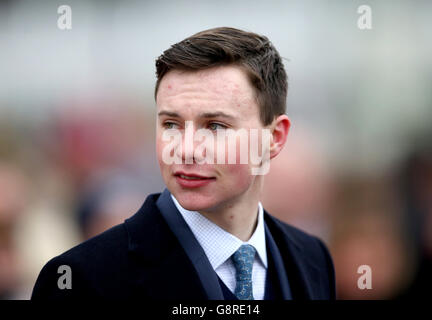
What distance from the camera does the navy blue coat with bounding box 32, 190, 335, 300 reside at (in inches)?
81.2

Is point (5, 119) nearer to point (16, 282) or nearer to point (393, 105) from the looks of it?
point (16, 282)

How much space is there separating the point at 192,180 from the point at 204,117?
283mm

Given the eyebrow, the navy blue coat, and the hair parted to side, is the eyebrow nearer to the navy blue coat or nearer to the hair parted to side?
the hair parted to side

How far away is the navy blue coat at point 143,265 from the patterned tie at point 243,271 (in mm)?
119

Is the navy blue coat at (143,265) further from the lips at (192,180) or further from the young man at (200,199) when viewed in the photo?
the lips at (192,180)

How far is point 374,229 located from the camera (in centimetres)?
490

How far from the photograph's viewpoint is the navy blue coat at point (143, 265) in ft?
6.77

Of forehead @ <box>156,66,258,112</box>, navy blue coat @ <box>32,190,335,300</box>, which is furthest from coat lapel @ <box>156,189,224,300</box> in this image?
forehead @ <box>156,66,258,112</box>

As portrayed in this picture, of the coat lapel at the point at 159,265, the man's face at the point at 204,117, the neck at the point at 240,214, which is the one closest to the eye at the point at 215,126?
the man's face at the point at 204,117

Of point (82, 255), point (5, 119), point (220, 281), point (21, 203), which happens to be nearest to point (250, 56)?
point (220, 281)

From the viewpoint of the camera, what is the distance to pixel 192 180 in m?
2.04

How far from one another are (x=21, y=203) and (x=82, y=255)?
A: 273 cm
